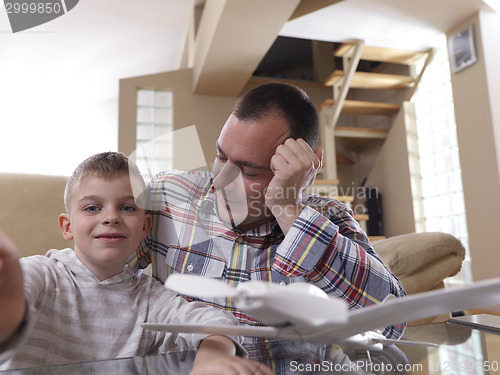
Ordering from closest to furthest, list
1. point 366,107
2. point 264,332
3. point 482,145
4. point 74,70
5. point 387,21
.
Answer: point 264,332 → point 482,145 → point 387,21 → point 366,107 → point 74,70

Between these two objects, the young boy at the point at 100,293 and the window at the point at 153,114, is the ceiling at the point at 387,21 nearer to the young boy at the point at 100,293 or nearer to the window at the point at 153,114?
the window at the point at 153,114

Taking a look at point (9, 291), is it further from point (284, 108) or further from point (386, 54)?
point (386, 54)

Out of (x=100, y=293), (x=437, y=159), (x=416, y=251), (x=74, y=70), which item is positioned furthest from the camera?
(x=74, y=70)

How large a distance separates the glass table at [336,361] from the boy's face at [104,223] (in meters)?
0.24

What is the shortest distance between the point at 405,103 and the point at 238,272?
11.5ft

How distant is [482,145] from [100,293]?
2770mm

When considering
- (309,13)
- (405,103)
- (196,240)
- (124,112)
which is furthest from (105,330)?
(405,103)

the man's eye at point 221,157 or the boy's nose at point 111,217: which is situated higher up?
the man's eye at point 221,157

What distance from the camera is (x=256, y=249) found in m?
0.87

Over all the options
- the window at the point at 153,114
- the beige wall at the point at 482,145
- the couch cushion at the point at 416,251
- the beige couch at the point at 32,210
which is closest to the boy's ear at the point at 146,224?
the beige couch at the point at 32,210

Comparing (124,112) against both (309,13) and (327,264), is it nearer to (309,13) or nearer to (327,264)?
(309,13)

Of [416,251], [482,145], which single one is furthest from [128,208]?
[482,145]

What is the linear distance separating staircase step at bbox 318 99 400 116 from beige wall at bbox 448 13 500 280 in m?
0.99

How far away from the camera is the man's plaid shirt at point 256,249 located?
27.9 inches
